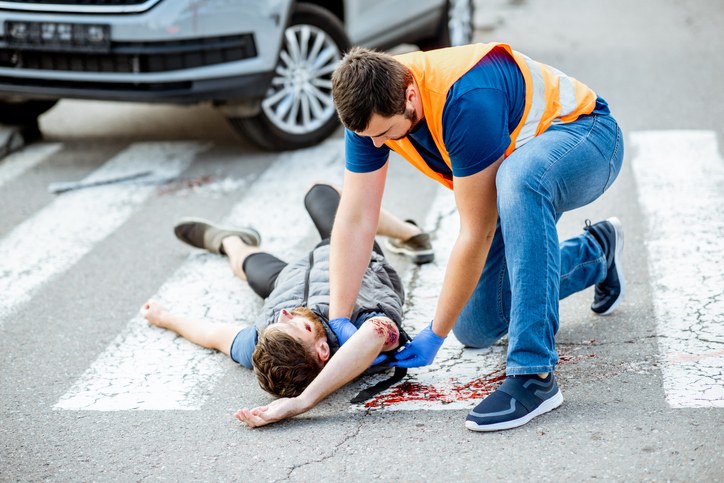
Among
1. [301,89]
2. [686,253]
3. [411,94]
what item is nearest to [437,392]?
[411,94]

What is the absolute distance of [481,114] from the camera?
3.39 m

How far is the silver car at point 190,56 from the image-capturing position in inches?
248

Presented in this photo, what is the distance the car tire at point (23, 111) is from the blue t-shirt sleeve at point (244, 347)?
4.19 m

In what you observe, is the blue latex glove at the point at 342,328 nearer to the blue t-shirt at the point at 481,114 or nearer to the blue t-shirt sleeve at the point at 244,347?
the blue t-shirt sleeve at the point at 244,347

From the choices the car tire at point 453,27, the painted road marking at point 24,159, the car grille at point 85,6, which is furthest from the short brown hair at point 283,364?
the car tire at point 453,27

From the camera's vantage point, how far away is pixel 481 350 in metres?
4.25

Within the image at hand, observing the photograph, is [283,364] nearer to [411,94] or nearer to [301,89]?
[411,94]

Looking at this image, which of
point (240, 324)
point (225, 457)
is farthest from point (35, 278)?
point (225, 457)

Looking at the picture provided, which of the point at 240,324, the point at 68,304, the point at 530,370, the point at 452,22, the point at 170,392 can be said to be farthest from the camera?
the point at 452,22

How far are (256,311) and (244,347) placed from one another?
62cm

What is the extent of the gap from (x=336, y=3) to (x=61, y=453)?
4587 millimetres

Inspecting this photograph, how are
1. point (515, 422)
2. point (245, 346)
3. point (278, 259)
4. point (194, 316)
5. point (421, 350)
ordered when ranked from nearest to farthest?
point (515, 422)
point (421, 350)
point (245, 346)
point (194, 316)
point (278, 259)

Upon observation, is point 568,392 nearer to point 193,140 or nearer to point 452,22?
point 193,140

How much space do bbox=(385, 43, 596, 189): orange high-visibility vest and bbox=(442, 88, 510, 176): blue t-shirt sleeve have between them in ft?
0.22
